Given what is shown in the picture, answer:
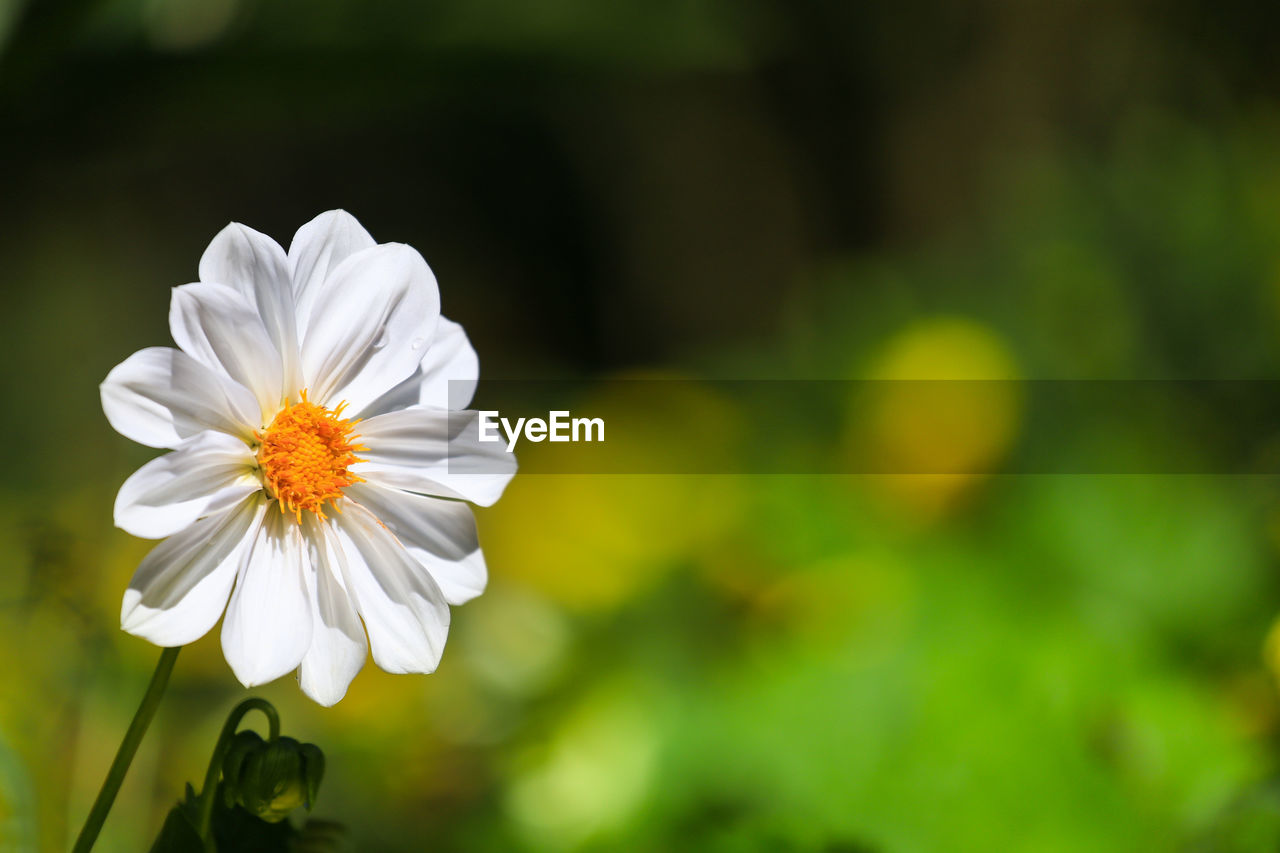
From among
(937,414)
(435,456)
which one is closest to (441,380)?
(435,456)

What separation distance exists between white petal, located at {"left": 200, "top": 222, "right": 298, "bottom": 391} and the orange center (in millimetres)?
14

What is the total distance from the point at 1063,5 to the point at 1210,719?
1.05 meters

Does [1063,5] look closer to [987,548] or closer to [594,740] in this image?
[987,548]

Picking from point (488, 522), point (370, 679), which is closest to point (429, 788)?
point (370, 679)

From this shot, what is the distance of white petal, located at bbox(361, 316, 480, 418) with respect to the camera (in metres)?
0.23

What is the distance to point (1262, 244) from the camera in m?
0.99

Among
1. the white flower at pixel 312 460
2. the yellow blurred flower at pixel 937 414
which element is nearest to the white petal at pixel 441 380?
the white flower at pixel 312 460

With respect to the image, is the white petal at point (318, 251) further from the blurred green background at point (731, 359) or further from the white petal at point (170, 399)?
the blurred green background at point (731, 359)

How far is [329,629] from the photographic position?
214 millimetres

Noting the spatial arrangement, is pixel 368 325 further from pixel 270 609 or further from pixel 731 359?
pixel 731 359

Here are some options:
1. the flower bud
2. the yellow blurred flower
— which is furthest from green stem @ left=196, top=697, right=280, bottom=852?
the yellow blurred flower

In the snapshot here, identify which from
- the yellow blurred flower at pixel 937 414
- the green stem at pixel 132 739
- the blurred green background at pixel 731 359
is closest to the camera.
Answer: the green stem at pixel 132 739

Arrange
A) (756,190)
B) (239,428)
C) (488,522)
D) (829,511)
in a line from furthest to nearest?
(756,190), (488,522), (829,511), (239,428)

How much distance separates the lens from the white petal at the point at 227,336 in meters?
→ 0.20
